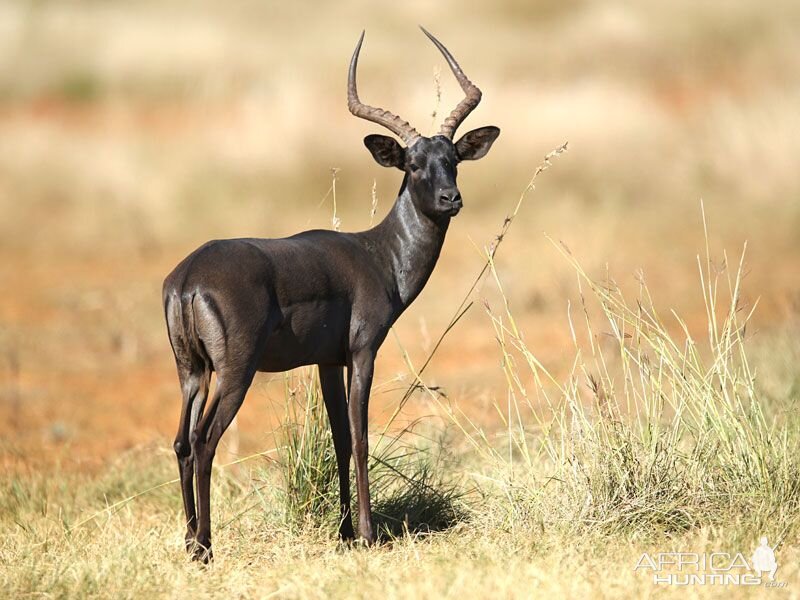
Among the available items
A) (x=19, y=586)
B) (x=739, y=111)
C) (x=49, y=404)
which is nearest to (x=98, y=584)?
(x=19, y=586)

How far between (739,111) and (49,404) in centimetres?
1274

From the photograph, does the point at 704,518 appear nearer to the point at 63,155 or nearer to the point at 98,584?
the point at 98,584

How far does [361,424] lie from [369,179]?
39.3 feet

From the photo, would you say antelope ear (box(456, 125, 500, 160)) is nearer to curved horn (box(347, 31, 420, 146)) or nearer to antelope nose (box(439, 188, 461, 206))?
curved horn (box(347, 31, 420, 146))

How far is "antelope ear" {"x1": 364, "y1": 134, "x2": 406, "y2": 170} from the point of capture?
6.86m

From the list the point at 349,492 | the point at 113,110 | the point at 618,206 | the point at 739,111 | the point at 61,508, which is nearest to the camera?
the point at 349,492

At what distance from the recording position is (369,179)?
18.2 meters

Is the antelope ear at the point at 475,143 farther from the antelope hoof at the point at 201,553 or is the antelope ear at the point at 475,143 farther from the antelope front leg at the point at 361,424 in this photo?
the antelope hoof at the point at 201,553

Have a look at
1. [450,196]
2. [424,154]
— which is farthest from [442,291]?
[450,196]

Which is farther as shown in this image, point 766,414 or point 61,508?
point 766,414

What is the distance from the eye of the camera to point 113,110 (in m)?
29.2

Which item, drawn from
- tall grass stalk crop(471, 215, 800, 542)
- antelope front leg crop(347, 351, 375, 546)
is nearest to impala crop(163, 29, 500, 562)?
antelope front leg crop(347, 351, 375, 546)

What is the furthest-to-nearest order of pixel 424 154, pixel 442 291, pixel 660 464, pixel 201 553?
pixel 442 291, pixel 424 154, pixel 660 464, pixel 201 553

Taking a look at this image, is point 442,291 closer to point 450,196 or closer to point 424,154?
point 424,154
